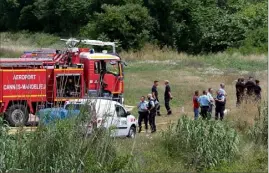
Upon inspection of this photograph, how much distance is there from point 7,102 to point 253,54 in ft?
111

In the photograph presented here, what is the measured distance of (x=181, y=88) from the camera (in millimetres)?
39438

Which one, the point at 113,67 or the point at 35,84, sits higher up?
the point at 113,67

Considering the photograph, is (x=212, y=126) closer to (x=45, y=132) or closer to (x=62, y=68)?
(x=45, y=132)

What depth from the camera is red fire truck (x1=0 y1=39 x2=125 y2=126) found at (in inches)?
1011

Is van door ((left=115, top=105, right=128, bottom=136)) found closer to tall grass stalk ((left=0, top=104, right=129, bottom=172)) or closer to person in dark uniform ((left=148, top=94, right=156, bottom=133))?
person in dark uniform ((left=148, top=94, right=156, bottom=133))

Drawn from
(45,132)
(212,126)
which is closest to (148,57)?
(212,126)

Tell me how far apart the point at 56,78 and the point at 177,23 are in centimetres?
4181

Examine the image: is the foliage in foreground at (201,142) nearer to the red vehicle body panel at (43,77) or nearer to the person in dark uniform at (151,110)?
the person in dark uniform at (151,110)

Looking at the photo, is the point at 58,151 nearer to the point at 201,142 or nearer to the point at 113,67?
the point at 201,142

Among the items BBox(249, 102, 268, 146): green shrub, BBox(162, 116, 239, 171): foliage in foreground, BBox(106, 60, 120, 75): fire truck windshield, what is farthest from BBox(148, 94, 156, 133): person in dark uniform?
BBox(162, 116, 239, 171): foliage in foreground

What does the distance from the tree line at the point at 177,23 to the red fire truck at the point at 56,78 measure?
99.6ft

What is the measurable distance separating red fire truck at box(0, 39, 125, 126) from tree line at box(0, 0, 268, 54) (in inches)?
1195

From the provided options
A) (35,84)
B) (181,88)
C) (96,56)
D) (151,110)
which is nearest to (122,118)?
(151,110)

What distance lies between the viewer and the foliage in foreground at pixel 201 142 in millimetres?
16672
